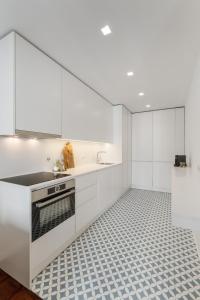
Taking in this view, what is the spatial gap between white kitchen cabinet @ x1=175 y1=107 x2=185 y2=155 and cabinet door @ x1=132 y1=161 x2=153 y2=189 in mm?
926

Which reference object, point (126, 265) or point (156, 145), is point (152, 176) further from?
point (126, 265)

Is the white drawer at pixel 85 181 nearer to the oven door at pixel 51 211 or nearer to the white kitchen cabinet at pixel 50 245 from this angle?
the oven door at pixel 51 211

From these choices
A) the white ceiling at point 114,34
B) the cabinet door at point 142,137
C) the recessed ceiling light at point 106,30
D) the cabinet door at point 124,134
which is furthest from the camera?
the cabinet door at point 142,137

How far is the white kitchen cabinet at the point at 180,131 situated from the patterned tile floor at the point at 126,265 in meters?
2.42

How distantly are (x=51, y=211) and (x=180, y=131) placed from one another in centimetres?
407

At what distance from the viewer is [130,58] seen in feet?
Answer: 6.75

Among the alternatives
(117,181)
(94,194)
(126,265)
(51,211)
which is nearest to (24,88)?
(51,211)

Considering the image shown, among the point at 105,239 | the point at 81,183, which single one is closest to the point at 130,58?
the point at 81,183

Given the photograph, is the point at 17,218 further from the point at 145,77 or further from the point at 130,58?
the point at 145,77

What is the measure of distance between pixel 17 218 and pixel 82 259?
887mm

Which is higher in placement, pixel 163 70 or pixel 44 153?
pixel 163 70

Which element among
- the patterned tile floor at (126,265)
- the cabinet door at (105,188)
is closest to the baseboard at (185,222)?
the patterned tile floor at (126,265)

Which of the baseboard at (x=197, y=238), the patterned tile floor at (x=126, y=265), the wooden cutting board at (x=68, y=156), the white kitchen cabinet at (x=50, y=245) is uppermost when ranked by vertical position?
the wooden cutting board at (x=68, y=156)

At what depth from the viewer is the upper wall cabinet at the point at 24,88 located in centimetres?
158
